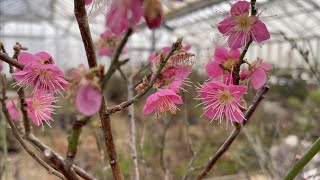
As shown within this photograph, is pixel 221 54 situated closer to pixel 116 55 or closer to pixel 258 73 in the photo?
pixel 258 73

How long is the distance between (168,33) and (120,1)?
39.7ft

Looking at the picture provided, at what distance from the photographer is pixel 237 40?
614 mm

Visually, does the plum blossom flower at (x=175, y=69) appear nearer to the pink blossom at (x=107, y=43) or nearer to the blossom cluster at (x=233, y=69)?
the blossom cluster at (x=233, y=69)

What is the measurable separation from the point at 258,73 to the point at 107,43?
82 centimetres

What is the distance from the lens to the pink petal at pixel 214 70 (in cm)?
63

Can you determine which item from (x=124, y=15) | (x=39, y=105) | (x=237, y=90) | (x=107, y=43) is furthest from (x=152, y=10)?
(x=107, y=43)

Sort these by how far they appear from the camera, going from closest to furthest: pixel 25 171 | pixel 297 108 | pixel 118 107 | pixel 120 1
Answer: pixel 120 1 → pixel 118 107 → pixel 25 171 → pixel 297 108

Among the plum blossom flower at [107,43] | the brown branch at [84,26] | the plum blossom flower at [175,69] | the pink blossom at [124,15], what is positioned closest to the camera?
the pink blossom at [124,15]

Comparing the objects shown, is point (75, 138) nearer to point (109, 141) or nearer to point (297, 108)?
point (109, 141)

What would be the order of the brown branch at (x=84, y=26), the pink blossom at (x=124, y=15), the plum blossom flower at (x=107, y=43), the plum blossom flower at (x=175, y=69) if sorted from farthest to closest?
1. the plum blossom flower at (x=107, y=43)
2. the plum blossom flower at (x=175, y=69)
3. the brown branch at (x=84, y=26)
4. the pink blossom at (x=124, y=15)

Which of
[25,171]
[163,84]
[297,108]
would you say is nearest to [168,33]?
[297,108]

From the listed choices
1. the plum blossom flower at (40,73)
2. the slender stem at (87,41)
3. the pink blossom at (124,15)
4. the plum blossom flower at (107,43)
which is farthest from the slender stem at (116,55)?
the plum blossom flower at (107,43)

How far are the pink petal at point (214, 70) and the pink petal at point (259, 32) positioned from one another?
2.8 inches

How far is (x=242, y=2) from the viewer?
596mm
